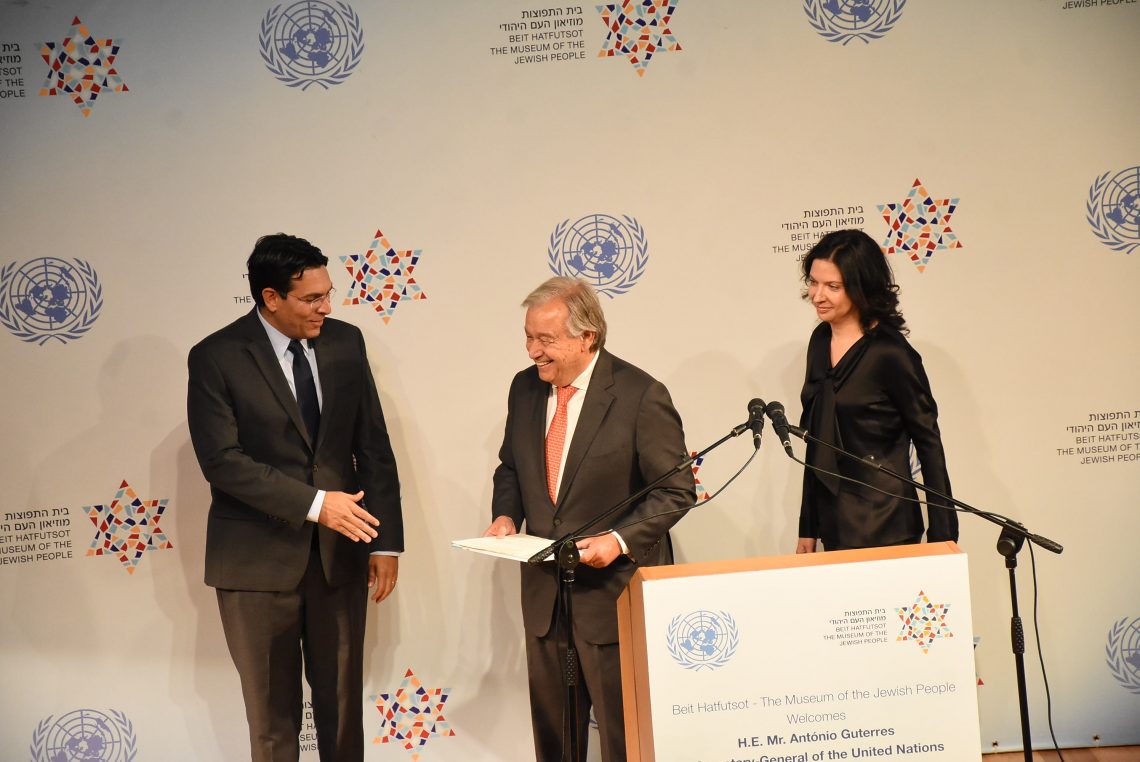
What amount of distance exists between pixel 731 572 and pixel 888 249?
2109mm

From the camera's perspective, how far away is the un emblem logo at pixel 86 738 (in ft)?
13.2

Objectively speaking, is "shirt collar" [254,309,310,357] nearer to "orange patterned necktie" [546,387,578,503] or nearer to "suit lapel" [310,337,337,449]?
"suit lapel" [310,337,337,449]

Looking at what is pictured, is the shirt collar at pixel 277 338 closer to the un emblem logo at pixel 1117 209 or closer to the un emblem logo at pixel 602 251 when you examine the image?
the un emblem logo at pixel 602 251

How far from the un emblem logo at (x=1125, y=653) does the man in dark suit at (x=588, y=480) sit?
2151mm

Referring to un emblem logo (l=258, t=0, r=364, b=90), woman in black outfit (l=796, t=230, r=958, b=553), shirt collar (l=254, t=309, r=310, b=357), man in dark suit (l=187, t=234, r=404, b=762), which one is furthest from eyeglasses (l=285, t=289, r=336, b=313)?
woman in black outfit (l=796, t=230, r=958, b=553)

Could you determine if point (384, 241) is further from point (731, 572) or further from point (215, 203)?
point (731, 572)

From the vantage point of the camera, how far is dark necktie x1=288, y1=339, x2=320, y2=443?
336 centimetres

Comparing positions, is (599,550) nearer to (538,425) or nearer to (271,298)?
(538,425)

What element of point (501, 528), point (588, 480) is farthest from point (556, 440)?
point (501, 528)

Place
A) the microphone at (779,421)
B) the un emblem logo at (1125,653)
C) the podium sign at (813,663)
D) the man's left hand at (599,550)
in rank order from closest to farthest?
the podium sign at (813,663)
the microphone at (779,421)
the man's left hand at (599,550)
the un emblem logo at (1125,653)

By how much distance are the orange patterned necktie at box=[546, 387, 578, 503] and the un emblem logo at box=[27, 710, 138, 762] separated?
7.08ft

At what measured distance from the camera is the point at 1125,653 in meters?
4.11

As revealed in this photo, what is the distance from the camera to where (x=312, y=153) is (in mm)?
3986

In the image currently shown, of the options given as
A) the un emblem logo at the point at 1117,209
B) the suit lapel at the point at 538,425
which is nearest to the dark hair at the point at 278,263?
the suit lapel at the point at 538,425
